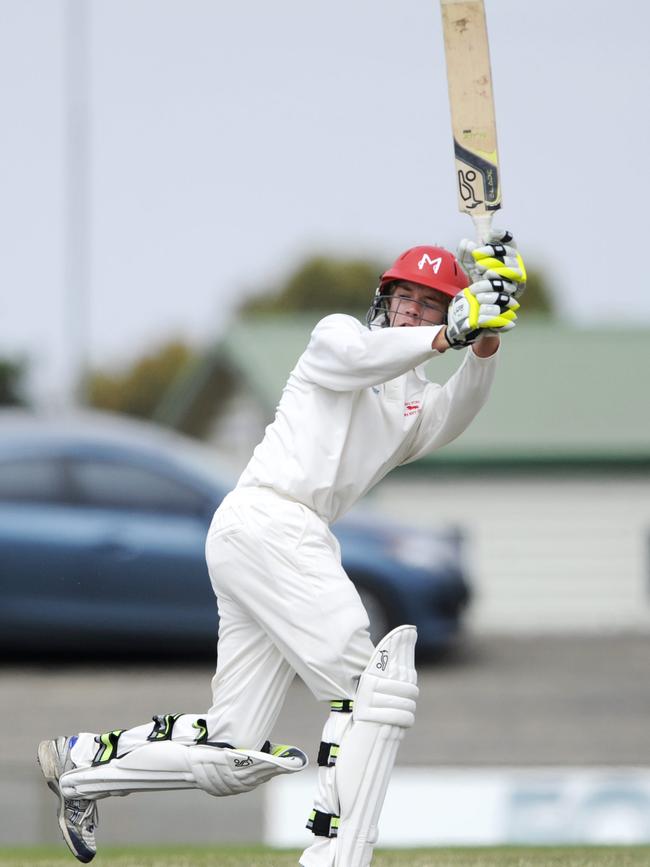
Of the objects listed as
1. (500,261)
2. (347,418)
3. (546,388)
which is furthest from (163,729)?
(546,388)

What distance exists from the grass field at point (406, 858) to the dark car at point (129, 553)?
16.7 feet

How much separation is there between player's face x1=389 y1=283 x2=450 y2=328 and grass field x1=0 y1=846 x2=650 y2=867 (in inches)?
66.7

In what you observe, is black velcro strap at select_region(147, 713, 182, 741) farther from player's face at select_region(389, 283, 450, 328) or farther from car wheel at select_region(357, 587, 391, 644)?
car wheel at select_region(357, 587, 391, 644)

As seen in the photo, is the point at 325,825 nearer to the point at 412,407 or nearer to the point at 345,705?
the point at 345,705

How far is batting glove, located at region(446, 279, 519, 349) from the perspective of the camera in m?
4.11

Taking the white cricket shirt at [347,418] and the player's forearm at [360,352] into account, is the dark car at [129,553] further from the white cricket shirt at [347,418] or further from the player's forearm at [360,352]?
the player's forearm at [360,352]

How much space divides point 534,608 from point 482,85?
11.6 meters

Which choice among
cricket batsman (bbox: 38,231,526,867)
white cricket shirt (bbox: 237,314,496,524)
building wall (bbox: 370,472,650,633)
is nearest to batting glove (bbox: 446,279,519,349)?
cricket batsman (bbox: 38,231,526,867)

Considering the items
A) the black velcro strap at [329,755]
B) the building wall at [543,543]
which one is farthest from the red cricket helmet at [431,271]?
the building wall at [543,543]

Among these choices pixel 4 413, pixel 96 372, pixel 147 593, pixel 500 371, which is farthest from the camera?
pixel 96 372

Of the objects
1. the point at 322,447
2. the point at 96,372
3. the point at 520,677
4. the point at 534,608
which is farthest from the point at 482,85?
the point at 96,372

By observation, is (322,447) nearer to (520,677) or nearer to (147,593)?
(147,593)

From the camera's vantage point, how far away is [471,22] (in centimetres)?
448

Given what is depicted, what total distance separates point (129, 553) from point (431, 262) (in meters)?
6.67
